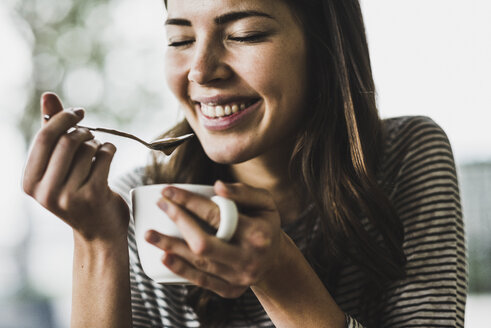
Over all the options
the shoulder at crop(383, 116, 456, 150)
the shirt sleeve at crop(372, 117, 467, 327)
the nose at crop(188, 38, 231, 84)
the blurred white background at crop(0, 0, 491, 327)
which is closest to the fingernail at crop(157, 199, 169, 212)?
the nose at crop(188, 38, 231, 84)

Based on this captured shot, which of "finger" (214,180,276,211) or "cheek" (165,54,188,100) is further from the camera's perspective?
"cheek" (165,54,188,100)

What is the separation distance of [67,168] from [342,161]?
74 cm

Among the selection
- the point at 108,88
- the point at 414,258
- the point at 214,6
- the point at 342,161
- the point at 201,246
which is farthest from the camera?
the point at 108,88

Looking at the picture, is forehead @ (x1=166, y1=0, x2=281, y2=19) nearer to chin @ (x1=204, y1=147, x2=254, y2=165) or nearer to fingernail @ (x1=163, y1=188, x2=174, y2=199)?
chin @ (x1=204, y1=147, x2=254, y2=165)

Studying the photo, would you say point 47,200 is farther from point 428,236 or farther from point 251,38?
point 428,236

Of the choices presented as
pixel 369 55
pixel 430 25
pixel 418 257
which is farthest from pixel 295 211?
pixel 430 25

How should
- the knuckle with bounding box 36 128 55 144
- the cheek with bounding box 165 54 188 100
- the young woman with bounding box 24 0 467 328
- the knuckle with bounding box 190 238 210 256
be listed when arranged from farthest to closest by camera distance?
the cheek with bounding box 165 54 188 100
the young woman with bounding box 24 0 467 328
the knuckle with bounding box 36 128 55 144
the knuckle with bounding box 190 238 210 256

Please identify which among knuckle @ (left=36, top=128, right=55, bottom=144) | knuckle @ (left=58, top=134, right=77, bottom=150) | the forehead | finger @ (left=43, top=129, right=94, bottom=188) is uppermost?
the forehead

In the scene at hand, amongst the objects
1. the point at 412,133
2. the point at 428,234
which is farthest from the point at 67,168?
the point at 412,133

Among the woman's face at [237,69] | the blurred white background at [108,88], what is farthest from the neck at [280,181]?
the blurred white background at [108,88]

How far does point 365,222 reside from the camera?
52.3 inches

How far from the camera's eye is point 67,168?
758mm

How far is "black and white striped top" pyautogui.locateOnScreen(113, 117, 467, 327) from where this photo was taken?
1.15 metres

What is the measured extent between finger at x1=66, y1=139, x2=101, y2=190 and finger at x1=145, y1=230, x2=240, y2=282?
0.57 feet
